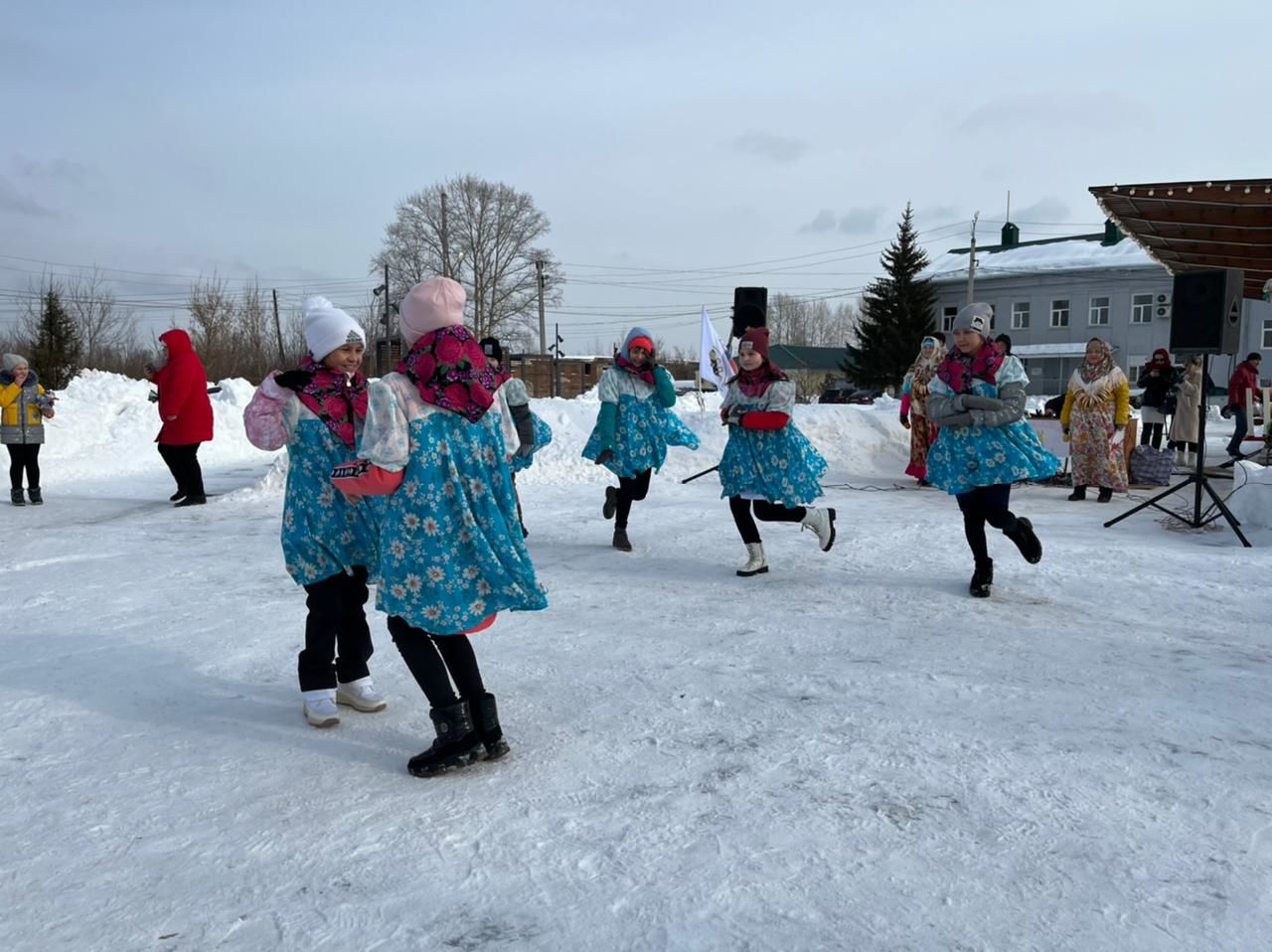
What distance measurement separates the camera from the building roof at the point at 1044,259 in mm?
43000

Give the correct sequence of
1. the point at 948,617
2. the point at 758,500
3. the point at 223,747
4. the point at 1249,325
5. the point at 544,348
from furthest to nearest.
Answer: the point at 544,348 < the point at 1249,325 < the point at 758,500 < the point at 948,617 < the point at 223,747

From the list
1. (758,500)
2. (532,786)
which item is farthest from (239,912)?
(758,500)

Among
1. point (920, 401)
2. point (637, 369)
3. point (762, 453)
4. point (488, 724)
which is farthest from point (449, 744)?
point (920, 401)

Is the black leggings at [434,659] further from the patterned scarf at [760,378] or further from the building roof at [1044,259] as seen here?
the building roof at [1044,259]

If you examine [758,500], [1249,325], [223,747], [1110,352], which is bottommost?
[223,747]

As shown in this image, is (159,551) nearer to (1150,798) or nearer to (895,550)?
(895,550)

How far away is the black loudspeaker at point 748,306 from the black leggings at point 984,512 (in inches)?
213

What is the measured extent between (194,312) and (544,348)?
1627 centimetres

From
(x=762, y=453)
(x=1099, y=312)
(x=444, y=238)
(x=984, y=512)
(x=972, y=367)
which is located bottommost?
(x=984, y=512)

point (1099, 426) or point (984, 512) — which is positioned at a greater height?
point (1099, 426)

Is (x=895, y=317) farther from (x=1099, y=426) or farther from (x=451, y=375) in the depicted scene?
(x=451, y=375)

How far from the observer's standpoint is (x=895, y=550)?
6484mm

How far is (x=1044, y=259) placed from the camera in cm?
4559

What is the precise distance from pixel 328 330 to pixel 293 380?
0.68 ft
